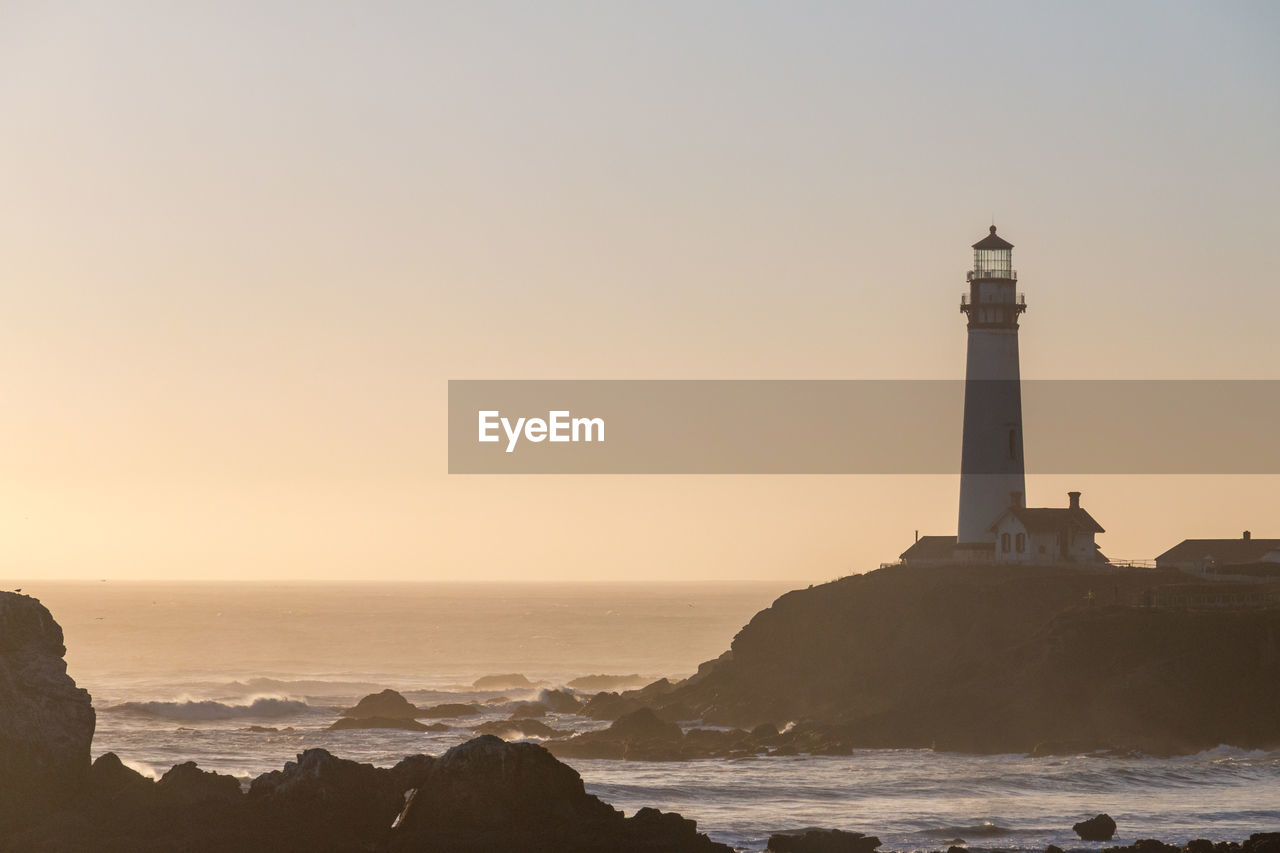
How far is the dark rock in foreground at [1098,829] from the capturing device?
43531mm

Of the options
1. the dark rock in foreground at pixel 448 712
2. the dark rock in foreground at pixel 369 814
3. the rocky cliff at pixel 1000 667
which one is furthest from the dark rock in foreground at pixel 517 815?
the dark rock in foreground at pixel 448 712

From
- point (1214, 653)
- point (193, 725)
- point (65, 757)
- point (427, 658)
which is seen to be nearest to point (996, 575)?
point (1214, 653)

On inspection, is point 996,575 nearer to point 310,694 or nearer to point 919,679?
point 919,679

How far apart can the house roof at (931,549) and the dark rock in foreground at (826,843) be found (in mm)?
35814

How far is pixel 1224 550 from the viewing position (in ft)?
252

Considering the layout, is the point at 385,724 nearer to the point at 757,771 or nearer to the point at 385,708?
the point at 385,708

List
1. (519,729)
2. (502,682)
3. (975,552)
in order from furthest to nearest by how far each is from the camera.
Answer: (502,682), (975,552), (519,729)

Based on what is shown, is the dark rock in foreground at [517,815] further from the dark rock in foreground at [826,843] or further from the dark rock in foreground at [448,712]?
the dark rock in foreground at [448,712]

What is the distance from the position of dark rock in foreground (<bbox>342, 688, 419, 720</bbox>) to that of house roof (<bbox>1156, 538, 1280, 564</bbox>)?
32.4 meters

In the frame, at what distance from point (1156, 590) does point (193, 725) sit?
133 ft

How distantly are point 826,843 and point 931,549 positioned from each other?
38.4 meters

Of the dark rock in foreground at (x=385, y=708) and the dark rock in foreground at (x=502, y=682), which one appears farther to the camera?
the dark rock in foreground at (x=502, y=682)

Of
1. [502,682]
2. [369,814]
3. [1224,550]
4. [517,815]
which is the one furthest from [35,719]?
[502,682]

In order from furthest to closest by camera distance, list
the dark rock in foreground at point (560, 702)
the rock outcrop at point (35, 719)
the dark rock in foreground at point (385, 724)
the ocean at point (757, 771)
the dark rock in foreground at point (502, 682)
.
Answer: the dark rock in foreground at point (502, 682) → the dark rock in foreground at point (560, 702) → the dark rock in foreground at point (385, 724) → the ocean at point (757, 771) → the rock outcrop at point (35, 719)
